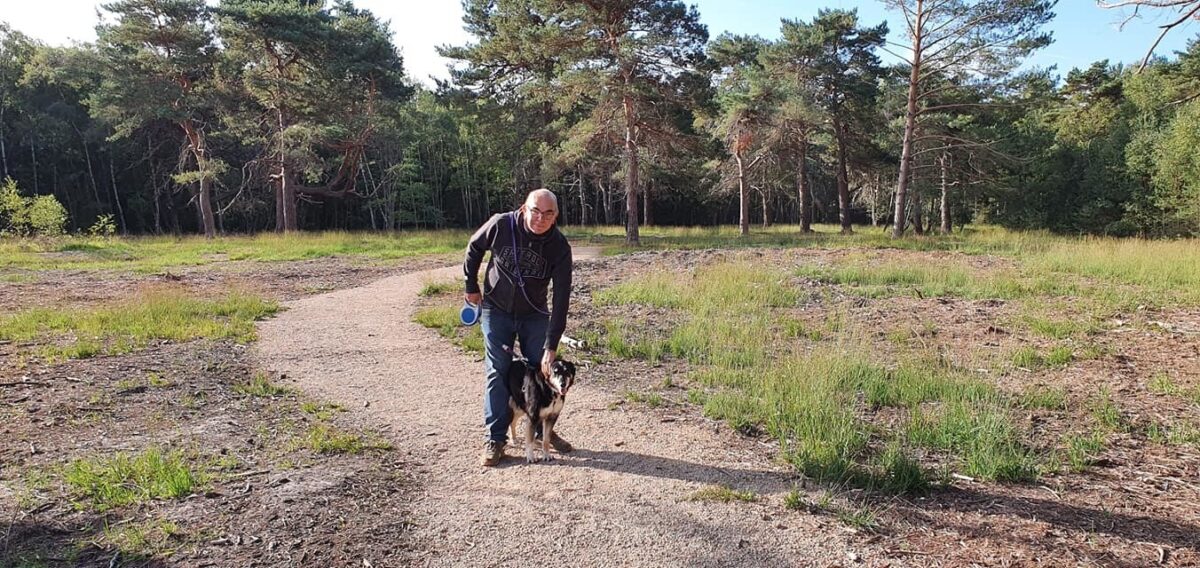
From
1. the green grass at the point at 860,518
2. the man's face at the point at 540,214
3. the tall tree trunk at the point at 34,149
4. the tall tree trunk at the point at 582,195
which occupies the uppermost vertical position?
the tall tree trunk at the point at 34,149

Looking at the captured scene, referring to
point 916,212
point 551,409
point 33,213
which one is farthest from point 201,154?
point 916,212

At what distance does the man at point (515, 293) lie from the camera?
13.4 ft

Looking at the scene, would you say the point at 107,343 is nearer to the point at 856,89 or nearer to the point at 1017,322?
the point at 1017,322

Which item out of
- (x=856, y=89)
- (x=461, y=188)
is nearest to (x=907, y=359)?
(x=856, y=89)

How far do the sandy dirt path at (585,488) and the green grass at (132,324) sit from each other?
8.18 feet

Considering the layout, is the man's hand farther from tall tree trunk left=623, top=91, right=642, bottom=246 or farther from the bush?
the bush

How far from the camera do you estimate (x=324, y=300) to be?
11.1m

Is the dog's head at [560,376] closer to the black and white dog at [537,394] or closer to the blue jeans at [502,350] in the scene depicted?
the black and white dog at [537,394]

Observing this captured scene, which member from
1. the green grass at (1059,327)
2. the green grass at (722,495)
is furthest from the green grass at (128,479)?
the green grass at (1059,327)

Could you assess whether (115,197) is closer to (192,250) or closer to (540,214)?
(192,250)

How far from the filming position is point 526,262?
13.5ft

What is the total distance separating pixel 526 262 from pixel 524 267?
0.03 m

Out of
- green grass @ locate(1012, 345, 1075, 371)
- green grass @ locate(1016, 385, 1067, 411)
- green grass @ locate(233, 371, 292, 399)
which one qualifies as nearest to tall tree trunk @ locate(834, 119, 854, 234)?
green grass @ locate(1012, 345, 1075, 371)

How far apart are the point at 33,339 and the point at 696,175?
102 ft
